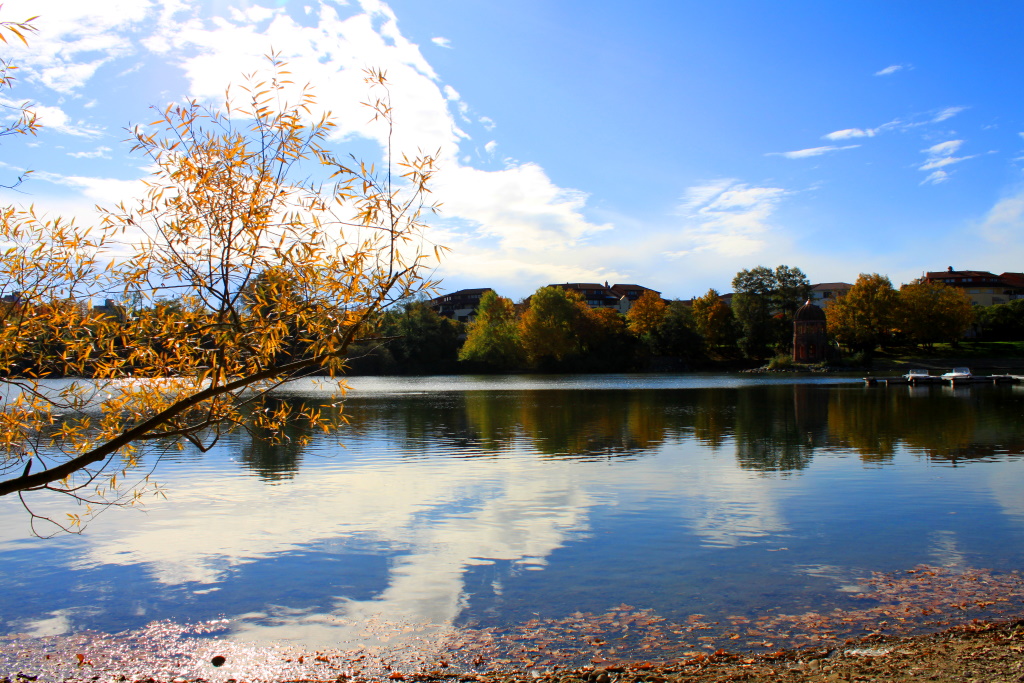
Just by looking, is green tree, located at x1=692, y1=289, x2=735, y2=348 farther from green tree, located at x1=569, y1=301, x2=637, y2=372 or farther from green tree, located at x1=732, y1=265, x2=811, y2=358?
green tree, located at x1=569, y1=301, x2=637, y2=372

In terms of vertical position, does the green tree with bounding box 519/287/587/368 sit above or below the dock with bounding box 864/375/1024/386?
above

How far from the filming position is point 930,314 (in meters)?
113

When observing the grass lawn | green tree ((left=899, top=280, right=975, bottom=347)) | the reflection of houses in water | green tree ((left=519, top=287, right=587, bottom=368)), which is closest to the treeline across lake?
the reflection of houses in water

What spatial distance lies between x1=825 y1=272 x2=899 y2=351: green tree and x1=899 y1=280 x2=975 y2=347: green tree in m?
1.60

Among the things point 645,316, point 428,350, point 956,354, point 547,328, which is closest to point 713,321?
point 645,316

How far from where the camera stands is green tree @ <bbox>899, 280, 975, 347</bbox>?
370ft

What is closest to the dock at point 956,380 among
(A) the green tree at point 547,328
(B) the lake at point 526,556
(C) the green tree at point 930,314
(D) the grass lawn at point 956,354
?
(D) the grass lawn at point 956,354

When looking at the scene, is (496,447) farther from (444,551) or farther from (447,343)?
(447,343)

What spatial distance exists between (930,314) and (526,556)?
120600 mm

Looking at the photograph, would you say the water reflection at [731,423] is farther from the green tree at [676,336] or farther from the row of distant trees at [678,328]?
the green tree at [676,336]

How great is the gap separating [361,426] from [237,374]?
29.3 m

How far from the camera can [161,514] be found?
16.2 meters

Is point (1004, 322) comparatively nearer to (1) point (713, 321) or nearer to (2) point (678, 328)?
(1) point (713, 321)

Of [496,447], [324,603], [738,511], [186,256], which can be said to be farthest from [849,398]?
[186,256]
